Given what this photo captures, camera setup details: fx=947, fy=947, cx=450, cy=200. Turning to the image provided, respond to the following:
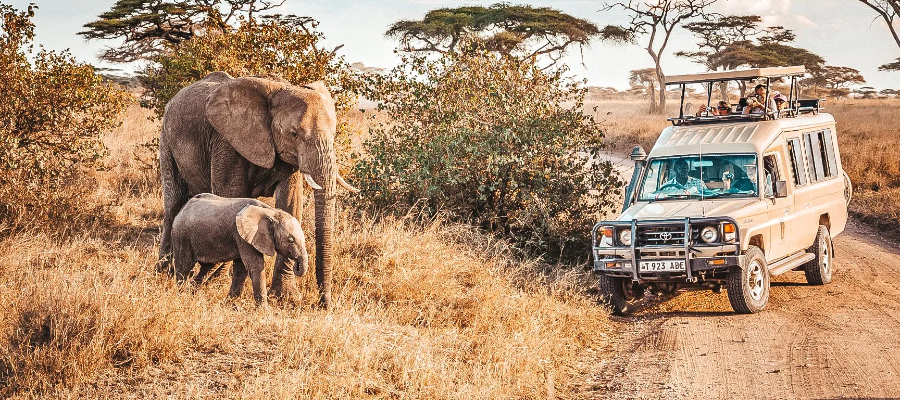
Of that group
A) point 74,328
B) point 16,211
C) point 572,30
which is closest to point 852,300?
point 74,328

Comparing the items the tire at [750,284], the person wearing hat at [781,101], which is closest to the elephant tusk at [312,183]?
the tire at [750,284]

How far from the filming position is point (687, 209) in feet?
32.9

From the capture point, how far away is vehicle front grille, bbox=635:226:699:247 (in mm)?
9680

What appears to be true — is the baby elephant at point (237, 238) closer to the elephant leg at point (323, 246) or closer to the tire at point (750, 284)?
the elephant leg at point (323, 246)

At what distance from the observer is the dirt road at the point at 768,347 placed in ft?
24.2

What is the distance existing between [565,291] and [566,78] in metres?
4.84

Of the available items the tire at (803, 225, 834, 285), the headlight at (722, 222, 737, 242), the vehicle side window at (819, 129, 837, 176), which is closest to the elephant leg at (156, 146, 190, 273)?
the headlight at (722, 222, 737, 242)

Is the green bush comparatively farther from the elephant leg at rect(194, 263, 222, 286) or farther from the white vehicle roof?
the elephant leg at rect(194, 263, 222, 286)

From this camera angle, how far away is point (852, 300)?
425 inches

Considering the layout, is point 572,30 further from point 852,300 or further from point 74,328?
point 74,328

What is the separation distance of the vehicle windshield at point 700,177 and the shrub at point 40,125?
737 cm

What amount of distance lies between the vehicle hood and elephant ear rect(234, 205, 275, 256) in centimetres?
382

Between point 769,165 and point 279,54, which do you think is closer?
point 769,165

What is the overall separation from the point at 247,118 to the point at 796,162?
6.49 metres
